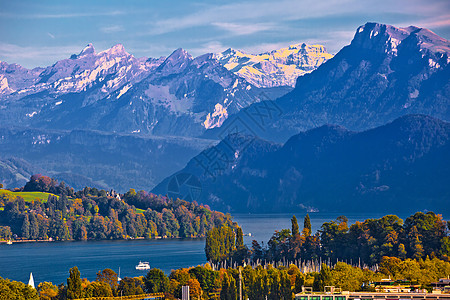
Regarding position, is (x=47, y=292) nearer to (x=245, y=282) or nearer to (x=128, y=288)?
(x=128, y=288)

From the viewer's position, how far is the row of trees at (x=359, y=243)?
523 ft

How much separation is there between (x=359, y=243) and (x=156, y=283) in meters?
51.2

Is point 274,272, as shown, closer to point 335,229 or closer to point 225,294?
point 225,294

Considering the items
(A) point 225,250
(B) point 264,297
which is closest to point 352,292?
(B) point 264,297

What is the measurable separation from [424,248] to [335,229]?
22.8 metres

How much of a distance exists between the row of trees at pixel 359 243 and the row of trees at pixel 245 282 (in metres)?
20.3

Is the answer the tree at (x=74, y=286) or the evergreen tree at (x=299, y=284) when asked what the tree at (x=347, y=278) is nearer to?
the evergreen tree at (x=299, y=284)

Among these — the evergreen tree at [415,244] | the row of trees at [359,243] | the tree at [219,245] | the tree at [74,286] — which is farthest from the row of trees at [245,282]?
the tree at [219,245]

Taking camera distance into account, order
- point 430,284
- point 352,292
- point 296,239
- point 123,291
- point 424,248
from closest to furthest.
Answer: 1. point 352,292
2. point 430,284
3. point 123,291
4. point 424,248
5. point 296,239

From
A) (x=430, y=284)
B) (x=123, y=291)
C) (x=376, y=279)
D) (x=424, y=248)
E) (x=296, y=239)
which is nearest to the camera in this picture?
(x=430, y=284)

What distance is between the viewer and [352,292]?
9869cm

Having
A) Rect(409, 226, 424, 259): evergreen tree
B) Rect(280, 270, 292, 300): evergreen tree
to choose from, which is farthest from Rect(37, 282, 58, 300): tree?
Rect(409, 226, 424, 259): evergreen tree

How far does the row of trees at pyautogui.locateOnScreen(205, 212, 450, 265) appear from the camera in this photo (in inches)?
6275

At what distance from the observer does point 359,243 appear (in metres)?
168
